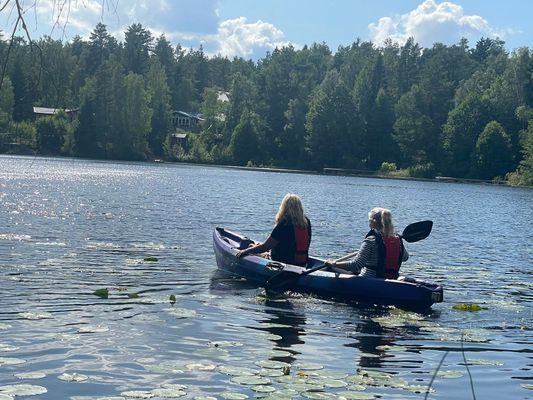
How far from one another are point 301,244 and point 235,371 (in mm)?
6571

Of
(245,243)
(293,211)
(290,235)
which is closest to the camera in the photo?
(293,211)

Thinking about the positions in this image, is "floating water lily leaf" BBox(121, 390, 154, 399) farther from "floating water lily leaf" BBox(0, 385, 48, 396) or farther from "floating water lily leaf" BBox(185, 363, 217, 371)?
"floating water lily leaf" BBox(185, 363, 217, 371)

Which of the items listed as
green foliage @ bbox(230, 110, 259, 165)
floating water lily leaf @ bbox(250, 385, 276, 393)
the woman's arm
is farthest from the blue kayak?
green foliage @ bbox(230, 110, 259, 165)

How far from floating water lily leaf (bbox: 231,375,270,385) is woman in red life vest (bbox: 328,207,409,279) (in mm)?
5456

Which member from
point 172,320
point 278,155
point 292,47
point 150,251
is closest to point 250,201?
point 150,251

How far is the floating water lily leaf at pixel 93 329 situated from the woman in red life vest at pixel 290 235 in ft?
15.5

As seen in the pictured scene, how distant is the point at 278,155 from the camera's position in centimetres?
11800

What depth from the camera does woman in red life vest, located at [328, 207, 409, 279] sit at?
14.0m

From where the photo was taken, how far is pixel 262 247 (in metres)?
16.1

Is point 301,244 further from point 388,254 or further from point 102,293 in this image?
point 102,293

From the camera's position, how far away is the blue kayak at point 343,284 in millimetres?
13812

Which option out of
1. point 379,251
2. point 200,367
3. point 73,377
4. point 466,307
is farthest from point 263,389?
point 466,307

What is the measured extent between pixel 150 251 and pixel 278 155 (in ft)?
318

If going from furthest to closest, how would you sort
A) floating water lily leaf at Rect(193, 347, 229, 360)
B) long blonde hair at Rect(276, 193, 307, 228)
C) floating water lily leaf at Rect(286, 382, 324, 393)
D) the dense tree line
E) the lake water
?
1. the dense tree line
2. long blonde hair at Rect(276, 193, 307, 228)
3. floating water lily leaf at Rect(193, 347, 229, 360)
4. the lake water
5. floating water lily leaf at Rect(286, 382, 324, 393)
